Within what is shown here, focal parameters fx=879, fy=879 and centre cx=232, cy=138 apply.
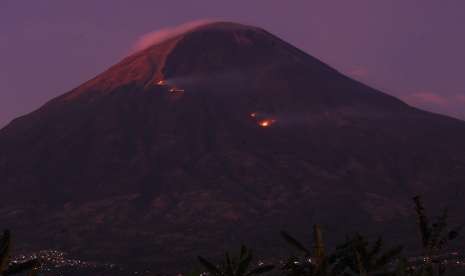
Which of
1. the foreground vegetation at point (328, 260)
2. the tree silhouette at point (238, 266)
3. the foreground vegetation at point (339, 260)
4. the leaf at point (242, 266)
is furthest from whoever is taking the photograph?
the leaf at point (242, 266)

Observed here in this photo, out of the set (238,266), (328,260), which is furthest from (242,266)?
(328,260)

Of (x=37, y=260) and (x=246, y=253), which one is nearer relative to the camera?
(x=37, y=260)

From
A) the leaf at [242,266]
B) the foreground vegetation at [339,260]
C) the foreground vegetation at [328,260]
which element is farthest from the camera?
the leaf at [242,266]

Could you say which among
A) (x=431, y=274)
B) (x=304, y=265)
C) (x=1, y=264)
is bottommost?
(x=431, y=274)

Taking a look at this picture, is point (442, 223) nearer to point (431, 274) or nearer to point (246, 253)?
point (431, 274)

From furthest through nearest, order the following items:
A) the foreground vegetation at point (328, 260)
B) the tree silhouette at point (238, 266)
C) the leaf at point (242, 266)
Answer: the leaf at point (242, 266) < the tree silhouette at point (238, 266) < the foreground vegetation at point (328, 260)

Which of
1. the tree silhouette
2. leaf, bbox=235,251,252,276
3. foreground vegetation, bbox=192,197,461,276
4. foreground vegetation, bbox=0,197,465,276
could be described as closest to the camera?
foreground vegetation, bbox=0,197,465,276

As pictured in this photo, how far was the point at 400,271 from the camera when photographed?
21.8 metres

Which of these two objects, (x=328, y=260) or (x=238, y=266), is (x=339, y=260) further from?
(x=238, y=266)

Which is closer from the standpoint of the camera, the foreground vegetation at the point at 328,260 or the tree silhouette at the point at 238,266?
the foreground vegetation at the point at 328,260

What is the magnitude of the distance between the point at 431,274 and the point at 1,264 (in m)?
12.3

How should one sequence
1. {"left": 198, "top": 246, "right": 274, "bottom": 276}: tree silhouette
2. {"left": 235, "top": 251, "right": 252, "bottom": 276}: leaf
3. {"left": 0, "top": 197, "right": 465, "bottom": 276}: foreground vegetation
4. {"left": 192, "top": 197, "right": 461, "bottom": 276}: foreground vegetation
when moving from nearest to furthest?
{"left": 0, "top": 197, "right": 465, "bottom": 276}: foreground vegetation → {"left": 192, "top": 197, "right": 461, "bottom": 276}: foreground vegetation → {"left": 198, "top": 246, "right": 274, "bottom": 276}: tree silhouette → {"left": 235, "top": 251, "right": 252, "bottom": 276}: leaf

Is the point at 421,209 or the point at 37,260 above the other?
the point at 37,260

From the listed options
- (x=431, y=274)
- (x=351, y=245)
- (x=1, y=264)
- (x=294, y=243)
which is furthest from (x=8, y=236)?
(x=431, y=274)
